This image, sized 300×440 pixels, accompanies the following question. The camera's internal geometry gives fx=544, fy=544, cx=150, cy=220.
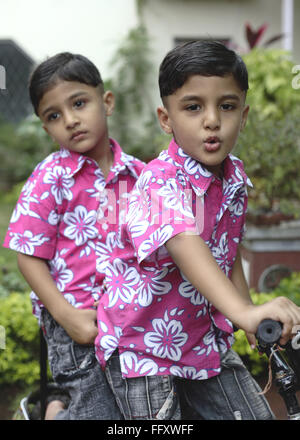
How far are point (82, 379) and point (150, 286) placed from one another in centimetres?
50

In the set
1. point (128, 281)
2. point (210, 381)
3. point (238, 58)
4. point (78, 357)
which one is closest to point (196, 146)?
point (238, 58)

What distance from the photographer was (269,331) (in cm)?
109

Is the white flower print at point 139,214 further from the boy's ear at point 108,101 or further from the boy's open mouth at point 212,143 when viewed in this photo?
the boy's ear at point 108,101

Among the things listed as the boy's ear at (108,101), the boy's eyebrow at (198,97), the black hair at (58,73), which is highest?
the black hair at (58,73)

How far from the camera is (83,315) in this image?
181cm

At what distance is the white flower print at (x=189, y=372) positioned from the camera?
1.54m

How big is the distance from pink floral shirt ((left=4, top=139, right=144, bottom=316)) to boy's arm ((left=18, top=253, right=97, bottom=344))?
0.05 metres

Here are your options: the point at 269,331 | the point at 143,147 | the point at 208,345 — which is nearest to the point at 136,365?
the point at 208,345

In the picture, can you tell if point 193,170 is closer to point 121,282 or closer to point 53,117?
point 121,282

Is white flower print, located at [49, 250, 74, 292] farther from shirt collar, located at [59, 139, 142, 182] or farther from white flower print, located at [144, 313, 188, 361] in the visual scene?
white flower print, located at [144, 313, 188, 361]

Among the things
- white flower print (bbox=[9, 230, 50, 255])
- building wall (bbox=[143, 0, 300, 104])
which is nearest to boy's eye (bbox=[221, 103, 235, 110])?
white flower print (bbox=[9, 230, 50, 255])

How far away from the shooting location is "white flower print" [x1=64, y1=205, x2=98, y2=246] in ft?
6.22

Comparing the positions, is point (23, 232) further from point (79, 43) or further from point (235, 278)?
point (79, 43)

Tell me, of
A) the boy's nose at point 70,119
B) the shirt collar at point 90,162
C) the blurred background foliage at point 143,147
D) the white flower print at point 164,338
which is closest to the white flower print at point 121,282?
the white flower print at point 164,338
